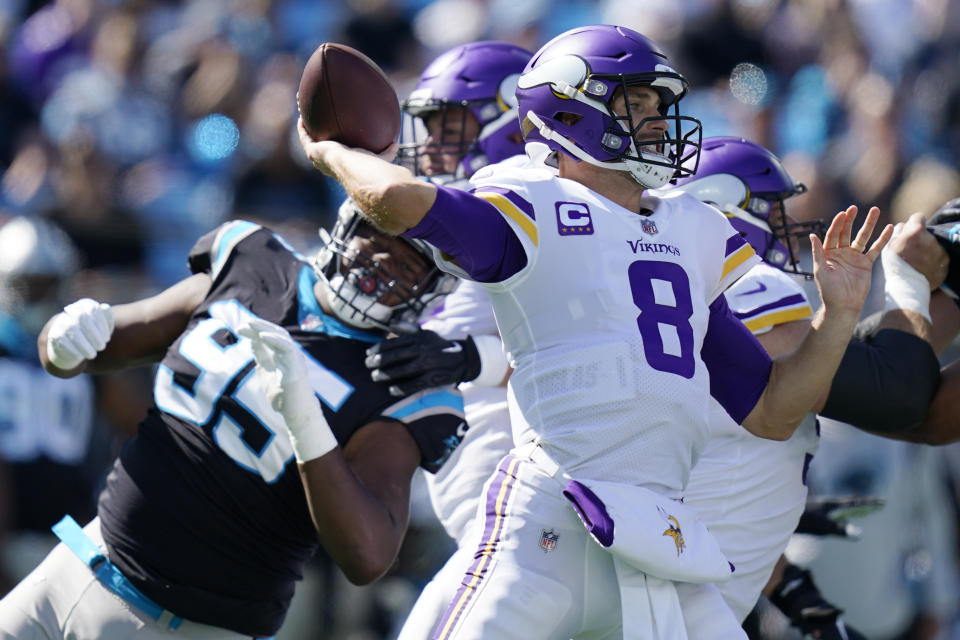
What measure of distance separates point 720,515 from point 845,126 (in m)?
4.97

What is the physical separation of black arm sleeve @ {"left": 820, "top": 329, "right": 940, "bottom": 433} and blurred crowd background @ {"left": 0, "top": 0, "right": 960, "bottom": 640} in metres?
2.49

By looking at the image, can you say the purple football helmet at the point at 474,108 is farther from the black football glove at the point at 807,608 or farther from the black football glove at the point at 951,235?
the black football glove at the point at 807,608

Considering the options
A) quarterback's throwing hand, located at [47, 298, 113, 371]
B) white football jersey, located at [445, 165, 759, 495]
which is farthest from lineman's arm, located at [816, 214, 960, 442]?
quarterback's throwing hand, located at [47, 298, 113, 371]

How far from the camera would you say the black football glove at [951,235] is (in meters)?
4.00

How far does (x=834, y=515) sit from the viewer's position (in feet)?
15.3

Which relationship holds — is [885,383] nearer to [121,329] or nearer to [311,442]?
[311,442]

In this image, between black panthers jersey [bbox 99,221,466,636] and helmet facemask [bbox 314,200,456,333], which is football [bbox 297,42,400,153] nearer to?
helmet facemask [bbox 314,200,456,333]

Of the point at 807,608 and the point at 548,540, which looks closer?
the point at 548,540

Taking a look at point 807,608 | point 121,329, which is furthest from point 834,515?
point 121,329

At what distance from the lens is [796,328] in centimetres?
378

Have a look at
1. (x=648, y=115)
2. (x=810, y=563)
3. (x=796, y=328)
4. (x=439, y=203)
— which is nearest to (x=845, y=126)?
(x=810, y=563)

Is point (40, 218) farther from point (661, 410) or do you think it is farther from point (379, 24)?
point (661, 410)

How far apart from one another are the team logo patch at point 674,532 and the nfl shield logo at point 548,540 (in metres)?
0.23

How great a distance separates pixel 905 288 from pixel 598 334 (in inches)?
56.7
